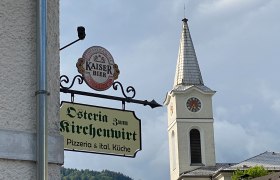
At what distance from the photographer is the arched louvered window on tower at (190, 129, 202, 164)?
6681cm

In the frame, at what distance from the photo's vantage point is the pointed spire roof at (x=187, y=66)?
227ft

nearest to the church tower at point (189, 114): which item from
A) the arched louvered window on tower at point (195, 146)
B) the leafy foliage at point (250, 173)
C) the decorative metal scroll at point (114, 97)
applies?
the arched louvered window on tower at point (195, 146)

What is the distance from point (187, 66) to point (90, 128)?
64175 mm

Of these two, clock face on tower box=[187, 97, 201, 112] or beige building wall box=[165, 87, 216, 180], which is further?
clock face on tower box=[187, 97, 201, 112]

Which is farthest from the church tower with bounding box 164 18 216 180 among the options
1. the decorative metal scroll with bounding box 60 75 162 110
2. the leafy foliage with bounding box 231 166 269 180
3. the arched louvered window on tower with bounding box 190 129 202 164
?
the decorative metal scroll with bounding box 60 75 162 110

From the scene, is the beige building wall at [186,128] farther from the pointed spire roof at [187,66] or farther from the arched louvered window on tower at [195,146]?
the pointed spire roof at [187,66]

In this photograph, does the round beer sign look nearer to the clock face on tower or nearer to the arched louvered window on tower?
the arched louvered window on tower

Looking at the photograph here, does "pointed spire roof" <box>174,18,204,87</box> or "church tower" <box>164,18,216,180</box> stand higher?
"pointed spire roof" <box>174,18,204,87</box>

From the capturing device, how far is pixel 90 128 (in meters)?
5.58

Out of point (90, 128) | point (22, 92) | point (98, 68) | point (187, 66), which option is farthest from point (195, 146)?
Result: point (22, 92)

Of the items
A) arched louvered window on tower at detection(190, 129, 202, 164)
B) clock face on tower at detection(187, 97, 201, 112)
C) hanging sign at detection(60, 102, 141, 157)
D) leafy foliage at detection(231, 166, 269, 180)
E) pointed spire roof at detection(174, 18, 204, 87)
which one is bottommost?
hanging sign at detection(60, 102, 141, 157)

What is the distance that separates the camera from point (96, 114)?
18.3ft

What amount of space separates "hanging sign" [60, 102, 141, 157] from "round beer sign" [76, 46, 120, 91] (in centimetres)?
44

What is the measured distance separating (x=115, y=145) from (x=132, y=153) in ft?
0.67
